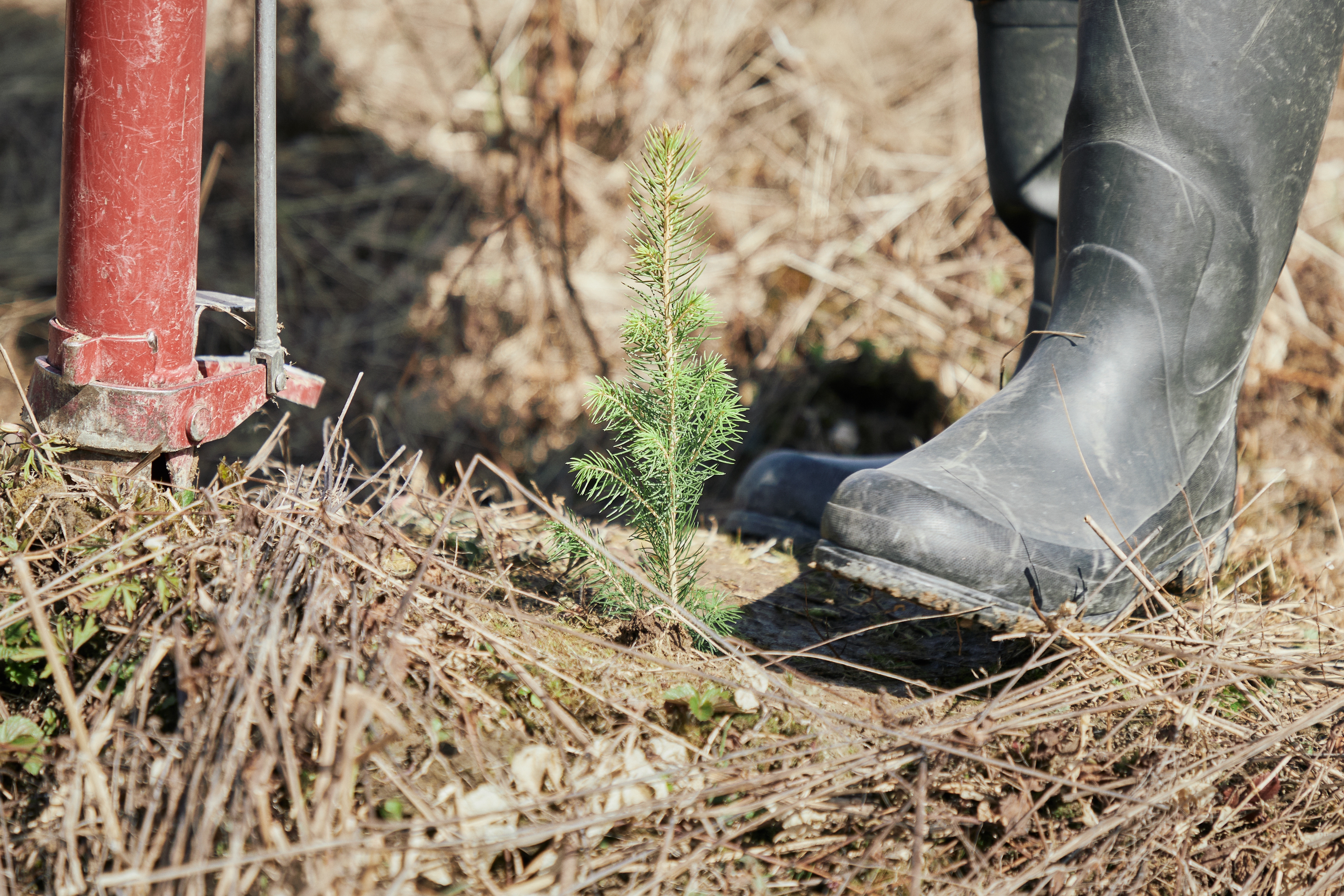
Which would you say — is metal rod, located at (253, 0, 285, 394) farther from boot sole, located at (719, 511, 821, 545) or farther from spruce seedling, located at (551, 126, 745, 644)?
boot sole, located at (719, 511, 821, 545)

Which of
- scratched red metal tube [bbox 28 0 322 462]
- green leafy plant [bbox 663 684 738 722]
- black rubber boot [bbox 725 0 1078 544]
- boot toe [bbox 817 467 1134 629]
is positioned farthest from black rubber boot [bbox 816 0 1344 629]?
scratched red metal tube [bbox 28 0 322 462]

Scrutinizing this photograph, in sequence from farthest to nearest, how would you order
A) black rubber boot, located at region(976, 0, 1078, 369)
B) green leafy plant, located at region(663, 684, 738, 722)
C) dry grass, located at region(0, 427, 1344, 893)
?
black rubber boot, located at region(976, 0, 1078, 369) → green leafy plant, located at region(663, 684, 738, 722) → dry grass, located at region(0, 427, 1344, 893)

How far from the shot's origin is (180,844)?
0.80m

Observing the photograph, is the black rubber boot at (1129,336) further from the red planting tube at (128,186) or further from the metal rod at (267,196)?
the red planting tube at (128,186)

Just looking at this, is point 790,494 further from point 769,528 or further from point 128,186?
point 128,186

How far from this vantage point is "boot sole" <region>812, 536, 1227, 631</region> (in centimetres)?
120

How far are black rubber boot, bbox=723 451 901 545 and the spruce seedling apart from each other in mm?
633

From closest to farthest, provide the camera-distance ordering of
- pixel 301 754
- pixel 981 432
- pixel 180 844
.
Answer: pixel 180 844, pixel 301 754, pixel 981 432

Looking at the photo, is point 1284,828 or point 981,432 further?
point 981,432

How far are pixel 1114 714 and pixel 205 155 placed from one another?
3.77 m

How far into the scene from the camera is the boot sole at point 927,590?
1.20 metres

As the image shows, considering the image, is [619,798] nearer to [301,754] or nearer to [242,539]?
[301,754]

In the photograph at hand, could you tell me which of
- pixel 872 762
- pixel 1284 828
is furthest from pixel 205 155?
pixel 1284 828

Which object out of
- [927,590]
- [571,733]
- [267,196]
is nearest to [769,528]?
[927,590]
